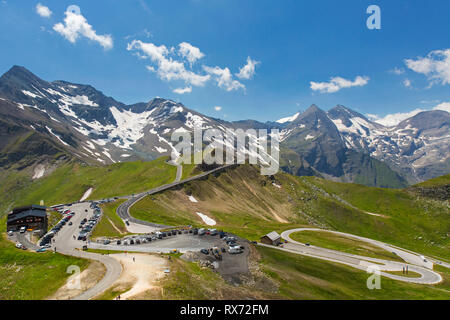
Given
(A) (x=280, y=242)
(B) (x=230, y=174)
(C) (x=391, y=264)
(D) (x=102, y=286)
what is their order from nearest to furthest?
(D) (x=102, y=286), (C) (x=391, y=264), (A) (x=280, y=242), (B) (x=230, y=174)

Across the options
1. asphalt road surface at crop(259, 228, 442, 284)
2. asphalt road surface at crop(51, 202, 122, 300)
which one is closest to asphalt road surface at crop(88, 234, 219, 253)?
asphalt road surface at crop(51, 202, 122, 300)

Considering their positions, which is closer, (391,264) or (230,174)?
(391,264)

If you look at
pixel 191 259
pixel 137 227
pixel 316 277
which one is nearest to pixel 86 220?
pixel 137 227

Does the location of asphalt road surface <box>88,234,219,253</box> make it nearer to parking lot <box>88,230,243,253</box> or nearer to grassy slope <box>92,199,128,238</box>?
parking lot <box>88,230,243,253</box>

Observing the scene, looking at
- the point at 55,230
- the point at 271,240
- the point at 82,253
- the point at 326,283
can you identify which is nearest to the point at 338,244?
the point at 271,240
